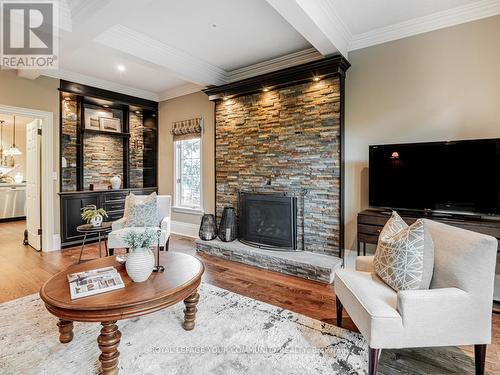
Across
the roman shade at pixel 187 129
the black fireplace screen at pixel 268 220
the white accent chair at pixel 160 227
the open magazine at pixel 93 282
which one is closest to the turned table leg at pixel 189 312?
the open magazine at pixel 93 282

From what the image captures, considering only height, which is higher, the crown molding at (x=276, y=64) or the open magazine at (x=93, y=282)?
the crown molding at (x=276, y=64)

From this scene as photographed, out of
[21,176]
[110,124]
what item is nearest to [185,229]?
[110,124]

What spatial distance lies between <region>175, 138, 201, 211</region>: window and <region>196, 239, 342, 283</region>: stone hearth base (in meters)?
1.37

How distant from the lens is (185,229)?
5.41m

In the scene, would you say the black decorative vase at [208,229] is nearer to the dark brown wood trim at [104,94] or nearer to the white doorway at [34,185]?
the white doorway at [34,185]

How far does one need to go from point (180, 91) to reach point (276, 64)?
7.39ft

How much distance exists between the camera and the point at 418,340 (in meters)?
1.55

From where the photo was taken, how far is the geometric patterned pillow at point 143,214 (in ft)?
12.1

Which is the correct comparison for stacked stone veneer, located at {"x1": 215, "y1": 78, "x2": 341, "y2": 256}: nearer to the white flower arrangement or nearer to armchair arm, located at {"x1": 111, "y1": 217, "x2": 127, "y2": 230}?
armchair arm, located at {"x1": 111, "y1": 217, "x2": 127, "y2": 230}

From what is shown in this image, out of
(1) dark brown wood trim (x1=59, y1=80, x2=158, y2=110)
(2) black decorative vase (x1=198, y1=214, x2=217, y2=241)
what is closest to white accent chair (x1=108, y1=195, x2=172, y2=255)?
(2) black decorative vase (x1=198, y1=214, x2=217, y2=241)

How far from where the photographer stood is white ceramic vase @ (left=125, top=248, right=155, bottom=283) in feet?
6.25

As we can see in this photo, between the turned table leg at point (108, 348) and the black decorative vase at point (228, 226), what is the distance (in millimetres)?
2666

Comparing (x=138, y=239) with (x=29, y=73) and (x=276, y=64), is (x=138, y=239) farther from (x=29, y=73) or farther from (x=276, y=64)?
(x=29, y=73)

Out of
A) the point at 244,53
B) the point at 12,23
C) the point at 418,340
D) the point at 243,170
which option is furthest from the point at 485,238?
the point at 12,23
